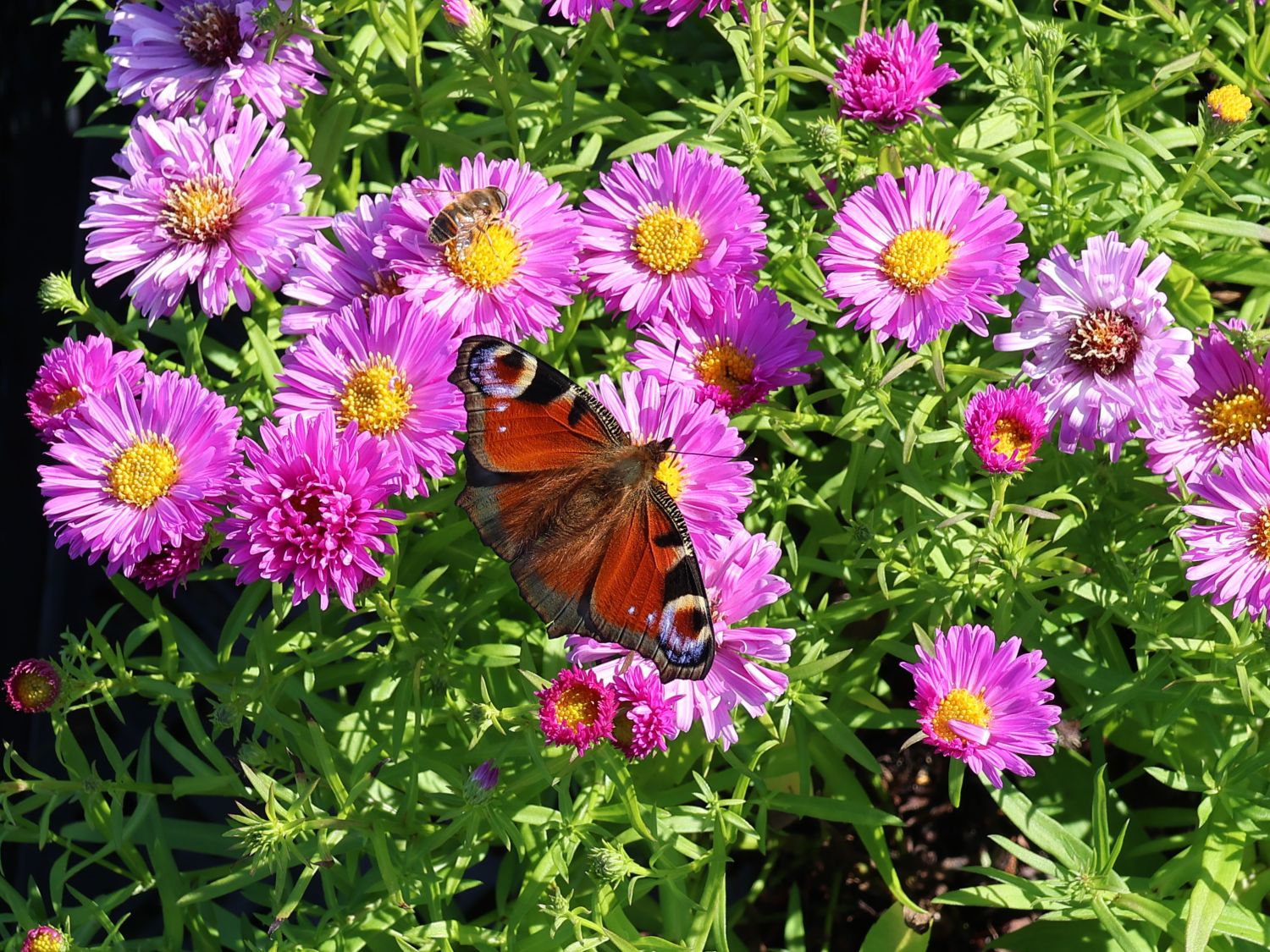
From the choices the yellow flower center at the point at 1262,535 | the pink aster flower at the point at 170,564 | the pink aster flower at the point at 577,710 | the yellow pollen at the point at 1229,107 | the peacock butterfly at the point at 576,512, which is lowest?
the pink aster flower at the point at 170,564

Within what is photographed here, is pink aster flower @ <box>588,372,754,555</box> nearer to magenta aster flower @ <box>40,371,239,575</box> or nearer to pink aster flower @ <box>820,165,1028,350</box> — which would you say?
pink aster flower @ <box>820,165,1028,350</box>

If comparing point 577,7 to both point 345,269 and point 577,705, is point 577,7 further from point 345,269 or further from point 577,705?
point 577,705

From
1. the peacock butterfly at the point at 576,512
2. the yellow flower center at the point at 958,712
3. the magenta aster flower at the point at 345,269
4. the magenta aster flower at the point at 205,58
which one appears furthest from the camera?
the magenta aster flower at the point at 205,58

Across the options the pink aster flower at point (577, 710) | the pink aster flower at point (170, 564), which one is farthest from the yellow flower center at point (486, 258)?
the pink aster flower at point (577, 710)

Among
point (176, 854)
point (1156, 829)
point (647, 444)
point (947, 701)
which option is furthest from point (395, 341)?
point (1156, 829)

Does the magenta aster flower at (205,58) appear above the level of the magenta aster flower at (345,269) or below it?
above

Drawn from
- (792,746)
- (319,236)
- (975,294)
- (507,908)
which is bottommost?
(507,908)

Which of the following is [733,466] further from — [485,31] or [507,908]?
[507,908]

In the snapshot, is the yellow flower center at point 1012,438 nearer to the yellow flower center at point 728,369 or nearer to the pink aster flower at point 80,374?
the yellow flower center at point 728,369
